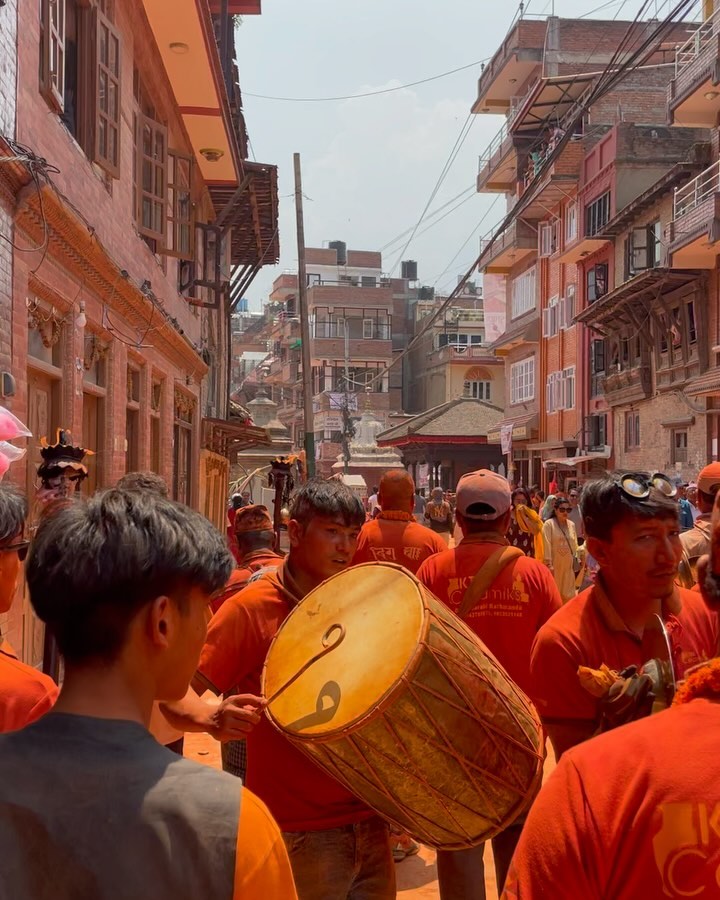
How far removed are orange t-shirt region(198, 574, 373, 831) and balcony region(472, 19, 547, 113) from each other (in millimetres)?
38779

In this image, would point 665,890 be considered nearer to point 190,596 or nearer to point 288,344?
point 190,596

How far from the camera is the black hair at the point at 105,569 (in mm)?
1603

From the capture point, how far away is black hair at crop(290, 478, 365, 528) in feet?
11.8

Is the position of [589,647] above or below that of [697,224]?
below

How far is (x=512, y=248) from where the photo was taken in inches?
1575

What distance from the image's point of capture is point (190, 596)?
1.69 m

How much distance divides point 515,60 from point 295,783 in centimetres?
3947

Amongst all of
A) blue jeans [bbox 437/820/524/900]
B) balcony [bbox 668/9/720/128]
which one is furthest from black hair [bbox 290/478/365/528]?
balcony [bbox 668/9/720/128]

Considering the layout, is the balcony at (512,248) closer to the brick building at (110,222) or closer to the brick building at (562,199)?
the brick building at (562,199)

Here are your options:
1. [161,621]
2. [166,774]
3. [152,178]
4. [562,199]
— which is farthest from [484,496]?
[562,199]

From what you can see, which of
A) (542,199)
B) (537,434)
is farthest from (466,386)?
(542,199)

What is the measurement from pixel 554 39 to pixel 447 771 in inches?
1521

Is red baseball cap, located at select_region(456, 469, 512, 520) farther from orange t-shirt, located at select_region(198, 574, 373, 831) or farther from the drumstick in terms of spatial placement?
the drumstick

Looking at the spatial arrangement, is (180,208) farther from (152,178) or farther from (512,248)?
(512,248)
